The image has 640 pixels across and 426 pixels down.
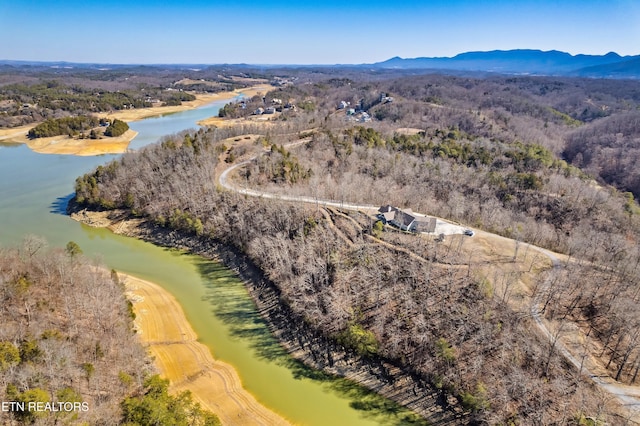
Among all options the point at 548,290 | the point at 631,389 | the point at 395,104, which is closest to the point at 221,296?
the point at 548,290

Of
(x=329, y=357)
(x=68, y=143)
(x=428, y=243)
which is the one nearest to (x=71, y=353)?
(x=329, y=357)

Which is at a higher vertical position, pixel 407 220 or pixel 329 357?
pixel 407 220

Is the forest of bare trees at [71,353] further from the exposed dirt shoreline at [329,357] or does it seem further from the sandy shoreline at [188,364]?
the exposed dirt shoreline at [329,357]

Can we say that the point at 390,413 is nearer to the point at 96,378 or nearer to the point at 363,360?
the point at 363,360

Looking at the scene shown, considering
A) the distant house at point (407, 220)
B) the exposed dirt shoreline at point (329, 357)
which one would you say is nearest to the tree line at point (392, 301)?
the exposed dirt shoreline at point (329, 357)

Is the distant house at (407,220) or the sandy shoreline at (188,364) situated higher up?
the distant house at (407,220)

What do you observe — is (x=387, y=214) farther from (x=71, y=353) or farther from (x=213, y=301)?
(x=71, y=353)
